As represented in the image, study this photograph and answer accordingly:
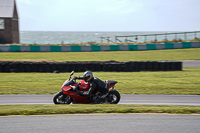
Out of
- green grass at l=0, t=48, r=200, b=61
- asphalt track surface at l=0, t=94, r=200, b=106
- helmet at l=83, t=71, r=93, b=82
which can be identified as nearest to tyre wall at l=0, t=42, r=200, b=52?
green grass at l=0, t=48, r=200, b=61

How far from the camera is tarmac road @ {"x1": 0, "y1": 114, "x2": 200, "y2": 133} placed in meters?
5.65

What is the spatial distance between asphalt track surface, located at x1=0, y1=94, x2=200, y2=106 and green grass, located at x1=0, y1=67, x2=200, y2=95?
0.76 metres

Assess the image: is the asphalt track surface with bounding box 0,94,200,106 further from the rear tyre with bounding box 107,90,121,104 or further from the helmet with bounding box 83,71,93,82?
the helmet with bounding box 83,71,93,82

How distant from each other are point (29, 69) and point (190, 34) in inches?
958

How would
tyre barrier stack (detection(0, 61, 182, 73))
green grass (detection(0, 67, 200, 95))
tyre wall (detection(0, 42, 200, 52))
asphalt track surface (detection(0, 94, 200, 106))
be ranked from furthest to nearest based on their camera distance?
tyre wall (detection(0, 42, 200, 52))
tyre barrier stack (detection(0, 61, 182, 73))
green grass (detection(0, 67, 200, 95))
asphalt track surface (detection(0, 94, 200, 106))

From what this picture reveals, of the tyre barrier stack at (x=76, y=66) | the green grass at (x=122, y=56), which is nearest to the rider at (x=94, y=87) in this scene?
the tyre barrier stack at (x=76, y=66)


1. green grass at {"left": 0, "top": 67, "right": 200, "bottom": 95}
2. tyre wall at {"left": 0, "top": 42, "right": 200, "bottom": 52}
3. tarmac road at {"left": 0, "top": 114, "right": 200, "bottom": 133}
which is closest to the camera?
tarmac road at {"left": 0, "top": 114, "right": 200, "bottom": 133}

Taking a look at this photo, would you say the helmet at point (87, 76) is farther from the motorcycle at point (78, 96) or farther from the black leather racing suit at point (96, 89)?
the motorcycle at point (78, 96)

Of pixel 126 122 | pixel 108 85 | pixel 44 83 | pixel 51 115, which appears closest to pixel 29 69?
pixel 44 83

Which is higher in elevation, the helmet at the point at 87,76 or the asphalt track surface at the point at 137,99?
the helmet at the point at 87,76

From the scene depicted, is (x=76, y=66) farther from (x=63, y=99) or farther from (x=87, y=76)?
(x=87, y=76)

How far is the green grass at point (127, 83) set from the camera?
11852 millimetres

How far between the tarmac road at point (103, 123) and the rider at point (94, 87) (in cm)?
220

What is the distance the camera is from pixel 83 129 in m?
5.71
